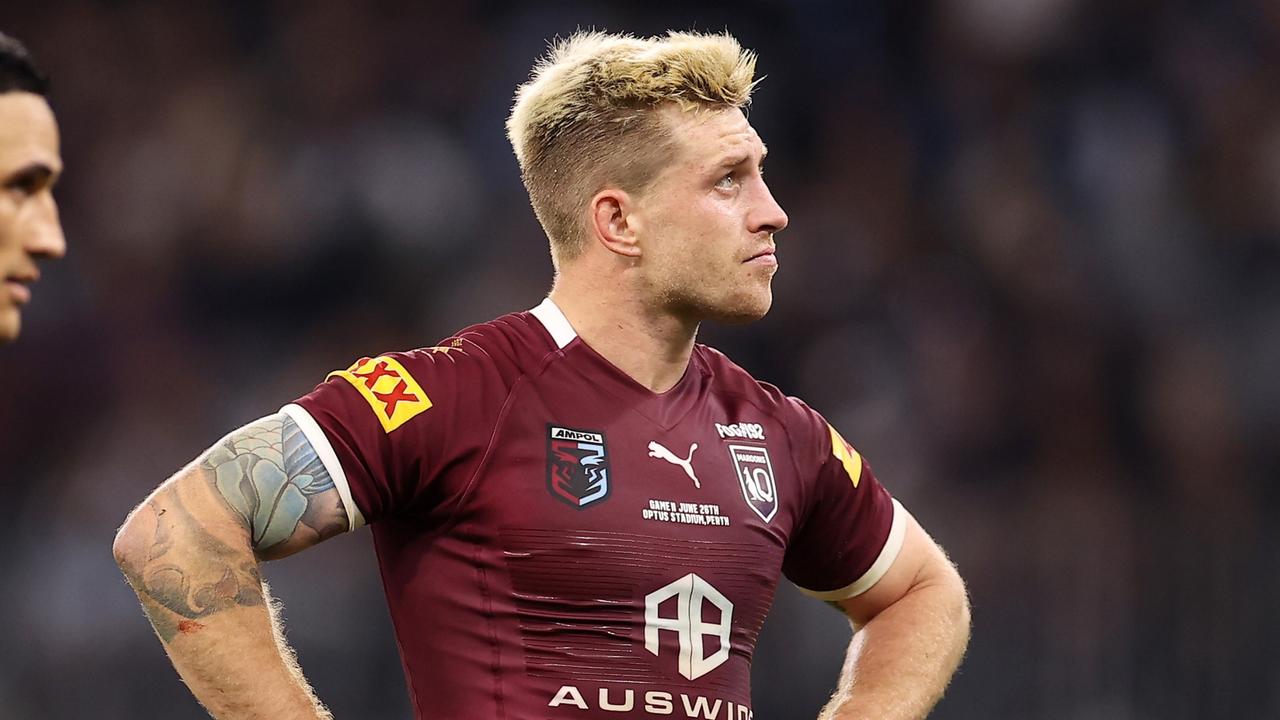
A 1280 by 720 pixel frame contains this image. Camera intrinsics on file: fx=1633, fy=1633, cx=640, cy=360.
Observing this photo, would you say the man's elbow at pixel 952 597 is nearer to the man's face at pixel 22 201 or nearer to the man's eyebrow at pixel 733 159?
the man's eyebrow at pixel 733 159

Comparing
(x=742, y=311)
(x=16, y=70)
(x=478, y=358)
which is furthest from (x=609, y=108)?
(x=16, y=70)

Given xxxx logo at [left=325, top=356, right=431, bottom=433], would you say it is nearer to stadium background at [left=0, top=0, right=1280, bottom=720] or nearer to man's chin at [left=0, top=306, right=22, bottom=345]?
man's chin at [left=0, top=306, right=22, bottom=345]

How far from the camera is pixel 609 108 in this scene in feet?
12.8

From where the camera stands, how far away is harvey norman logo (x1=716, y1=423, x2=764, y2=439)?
12.9ft

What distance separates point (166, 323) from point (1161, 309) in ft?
16.1

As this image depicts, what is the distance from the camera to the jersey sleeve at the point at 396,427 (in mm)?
3383

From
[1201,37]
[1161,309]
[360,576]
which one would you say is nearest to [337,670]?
[360,576]

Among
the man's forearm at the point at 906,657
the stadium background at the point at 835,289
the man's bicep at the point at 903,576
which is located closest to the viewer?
the man's forearm at the point at 906,657

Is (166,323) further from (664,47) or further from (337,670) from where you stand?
(664,47)

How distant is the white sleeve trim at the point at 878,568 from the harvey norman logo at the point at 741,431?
1.65 ft

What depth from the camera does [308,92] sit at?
28.3 ft

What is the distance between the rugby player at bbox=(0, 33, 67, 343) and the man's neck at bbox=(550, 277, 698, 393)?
163 centimetres

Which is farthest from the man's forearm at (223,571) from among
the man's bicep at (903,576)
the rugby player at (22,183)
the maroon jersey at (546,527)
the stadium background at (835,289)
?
the stadium background at (835,289)

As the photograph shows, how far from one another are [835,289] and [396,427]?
533 centimetres
